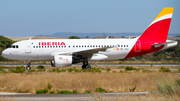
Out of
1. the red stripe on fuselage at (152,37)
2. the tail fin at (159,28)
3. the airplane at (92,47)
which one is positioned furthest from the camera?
the tail fin at (159,28)

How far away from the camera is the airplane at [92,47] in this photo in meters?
27.9

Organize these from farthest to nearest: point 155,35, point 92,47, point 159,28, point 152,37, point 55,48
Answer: point 159,28, point 155,35, point 152,37, point 92,47, point 55,48

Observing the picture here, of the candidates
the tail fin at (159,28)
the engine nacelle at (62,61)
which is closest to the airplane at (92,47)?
the tail fin at (159,28)

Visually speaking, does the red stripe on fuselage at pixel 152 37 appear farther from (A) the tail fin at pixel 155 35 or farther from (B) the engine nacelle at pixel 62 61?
(B) the engine nacelle at pixel 62 61

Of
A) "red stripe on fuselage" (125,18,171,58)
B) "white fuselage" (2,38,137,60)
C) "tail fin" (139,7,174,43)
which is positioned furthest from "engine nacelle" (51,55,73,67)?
"tail fin" (139,7,174,43)

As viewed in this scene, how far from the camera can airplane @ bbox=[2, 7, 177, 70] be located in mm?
27922

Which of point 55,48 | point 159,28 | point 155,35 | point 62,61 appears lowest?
point 62,61

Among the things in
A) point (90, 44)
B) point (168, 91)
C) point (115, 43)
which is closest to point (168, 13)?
point (115, 43)

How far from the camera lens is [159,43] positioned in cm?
2838

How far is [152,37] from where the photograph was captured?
29141mm

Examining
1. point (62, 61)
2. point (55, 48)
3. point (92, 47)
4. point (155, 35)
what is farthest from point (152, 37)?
point (55, 48)

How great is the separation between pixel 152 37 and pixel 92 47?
699cm

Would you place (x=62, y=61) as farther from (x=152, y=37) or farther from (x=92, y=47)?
(x=152, y=37)

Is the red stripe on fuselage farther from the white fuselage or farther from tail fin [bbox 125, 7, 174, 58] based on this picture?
the white fuselage
